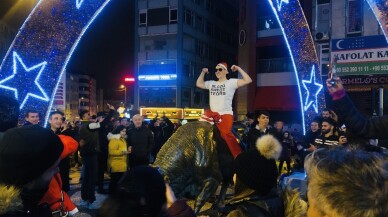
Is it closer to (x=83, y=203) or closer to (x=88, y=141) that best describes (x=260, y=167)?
(x=88, y=141)

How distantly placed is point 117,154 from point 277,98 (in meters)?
15.1

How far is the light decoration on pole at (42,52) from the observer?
234 inches

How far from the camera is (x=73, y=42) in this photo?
6.38 meters

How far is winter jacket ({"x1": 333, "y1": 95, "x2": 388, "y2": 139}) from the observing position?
3191 millimetres

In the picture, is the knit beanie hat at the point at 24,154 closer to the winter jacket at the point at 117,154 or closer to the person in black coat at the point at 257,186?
the person in black coat at the point at 257,186

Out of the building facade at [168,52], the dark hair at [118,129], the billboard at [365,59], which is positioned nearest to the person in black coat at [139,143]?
the dark hair at [118,129]

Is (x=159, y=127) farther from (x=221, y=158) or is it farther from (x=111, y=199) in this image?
(x=111, y=199)

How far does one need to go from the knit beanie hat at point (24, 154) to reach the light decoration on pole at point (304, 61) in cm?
849

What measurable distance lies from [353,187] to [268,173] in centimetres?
143

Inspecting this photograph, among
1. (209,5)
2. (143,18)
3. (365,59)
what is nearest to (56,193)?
(365,59)

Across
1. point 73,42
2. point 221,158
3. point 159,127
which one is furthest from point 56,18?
point 159,127

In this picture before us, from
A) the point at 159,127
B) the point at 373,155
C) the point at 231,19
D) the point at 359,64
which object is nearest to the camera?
the point at 373,155

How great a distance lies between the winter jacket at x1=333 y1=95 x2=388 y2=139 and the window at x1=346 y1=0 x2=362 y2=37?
16.0 meters

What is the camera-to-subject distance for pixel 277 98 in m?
22.2
